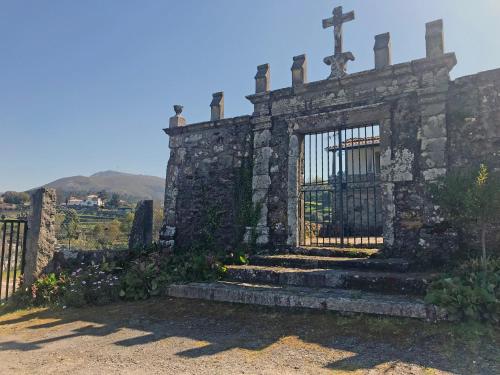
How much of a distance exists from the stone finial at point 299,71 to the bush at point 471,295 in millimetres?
5003

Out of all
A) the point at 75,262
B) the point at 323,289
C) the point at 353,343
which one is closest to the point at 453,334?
the point at 353,343

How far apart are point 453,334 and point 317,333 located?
1462 millimetres

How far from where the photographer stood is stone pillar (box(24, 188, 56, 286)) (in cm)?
659

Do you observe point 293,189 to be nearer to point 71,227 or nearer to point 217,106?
point 217,106

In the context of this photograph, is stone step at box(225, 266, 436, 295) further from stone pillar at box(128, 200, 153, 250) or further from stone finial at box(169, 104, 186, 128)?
stone finial at box(169, 104, 186, 128)

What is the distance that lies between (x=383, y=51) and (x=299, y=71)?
180cm

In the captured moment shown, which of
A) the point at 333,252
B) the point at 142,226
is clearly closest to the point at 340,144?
the point at 333,252

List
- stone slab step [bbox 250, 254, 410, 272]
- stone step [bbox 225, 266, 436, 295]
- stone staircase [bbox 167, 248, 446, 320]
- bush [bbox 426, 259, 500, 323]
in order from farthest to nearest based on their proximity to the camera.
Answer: stone slab step [bbox 250, 254, 410, 272], stone step [bbox 225, 266, 436, 295], stone staircase [bbox 167, 248, 446, 320], bush [bbox 426, 259, 500, 323]

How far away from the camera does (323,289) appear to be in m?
5.51

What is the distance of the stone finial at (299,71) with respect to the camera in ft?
25.9

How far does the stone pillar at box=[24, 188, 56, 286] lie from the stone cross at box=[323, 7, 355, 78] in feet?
21.1

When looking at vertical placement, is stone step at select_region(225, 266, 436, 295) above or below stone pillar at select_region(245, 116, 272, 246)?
below

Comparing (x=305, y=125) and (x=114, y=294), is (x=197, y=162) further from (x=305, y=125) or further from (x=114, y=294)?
(x=114, y=294)

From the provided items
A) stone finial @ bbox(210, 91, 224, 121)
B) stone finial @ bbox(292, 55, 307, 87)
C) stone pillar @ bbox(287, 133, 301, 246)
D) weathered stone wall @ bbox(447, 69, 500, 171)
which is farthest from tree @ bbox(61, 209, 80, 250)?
weathered stone wall @ bbox(447, 69, 500, 171)
